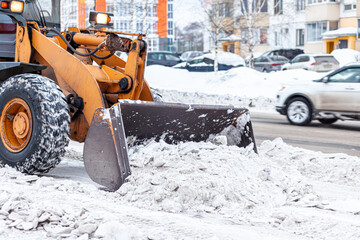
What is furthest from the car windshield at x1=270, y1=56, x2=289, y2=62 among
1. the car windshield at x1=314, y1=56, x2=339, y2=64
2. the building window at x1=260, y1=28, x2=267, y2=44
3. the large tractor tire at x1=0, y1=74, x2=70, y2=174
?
the large tractor tire at x1=0, y1=74, x2=70, y2=174

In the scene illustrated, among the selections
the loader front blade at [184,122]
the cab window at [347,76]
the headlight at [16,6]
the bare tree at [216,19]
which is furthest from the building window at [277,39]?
the headlight at [16,6]

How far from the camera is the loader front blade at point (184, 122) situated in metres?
6.31

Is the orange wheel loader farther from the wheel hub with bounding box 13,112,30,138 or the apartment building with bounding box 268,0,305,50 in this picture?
the apartment building with bounding box 268,0,305,50

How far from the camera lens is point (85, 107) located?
6.49m

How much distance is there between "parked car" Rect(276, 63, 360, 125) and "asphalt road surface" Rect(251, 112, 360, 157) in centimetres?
26

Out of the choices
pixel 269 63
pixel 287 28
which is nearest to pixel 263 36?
pixel 287 28

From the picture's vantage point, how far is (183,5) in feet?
119

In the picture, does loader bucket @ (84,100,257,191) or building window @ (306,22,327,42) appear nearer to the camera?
loader bucket @ (84,100,257,191)

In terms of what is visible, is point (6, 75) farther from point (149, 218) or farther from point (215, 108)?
point (149, 218)

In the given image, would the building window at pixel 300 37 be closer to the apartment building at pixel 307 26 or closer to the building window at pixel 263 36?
the apartment building at pixel 307 26

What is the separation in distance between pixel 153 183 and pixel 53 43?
7.74 ft

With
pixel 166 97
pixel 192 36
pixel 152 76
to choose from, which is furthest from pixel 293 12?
pixel 192 36

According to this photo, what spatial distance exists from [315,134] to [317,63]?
21.6 metres

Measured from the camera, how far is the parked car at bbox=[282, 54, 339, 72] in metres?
31.8
